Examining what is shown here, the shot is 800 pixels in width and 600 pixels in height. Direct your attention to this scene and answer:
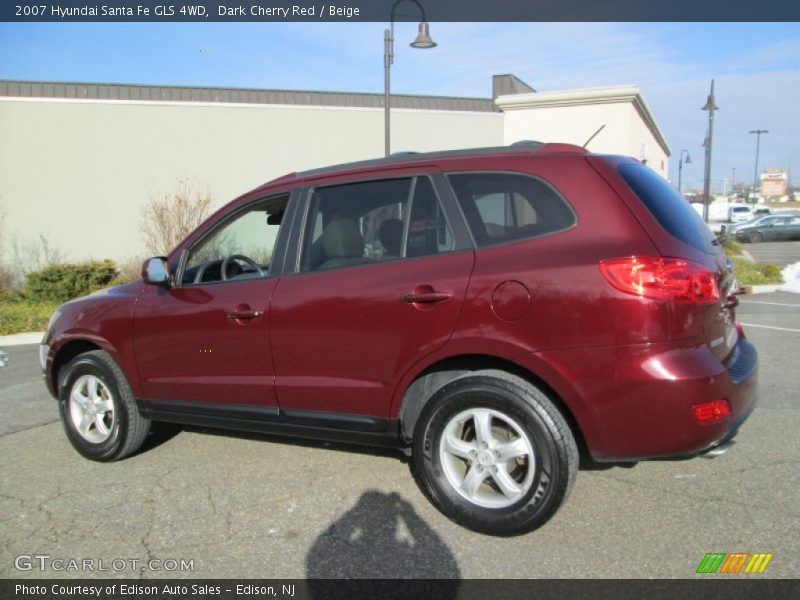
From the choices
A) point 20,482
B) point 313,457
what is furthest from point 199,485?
point 20,482

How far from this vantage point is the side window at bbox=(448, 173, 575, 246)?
3195 millimetres

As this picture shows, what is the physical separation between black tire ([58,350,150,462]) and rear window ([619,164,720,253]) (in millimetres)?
3389

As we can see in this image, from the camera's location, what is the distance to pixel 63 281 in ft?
41.6

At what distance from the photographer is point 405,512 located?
140 inches

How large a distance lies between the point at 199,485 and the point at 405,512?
52.3 inches

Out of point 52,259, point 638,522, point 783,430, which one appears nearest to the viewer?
point 638,522

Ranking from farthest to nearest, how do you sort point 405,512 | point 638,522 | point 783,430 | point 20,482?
point 783,430
point 20,482
point 405,512
point 638,522

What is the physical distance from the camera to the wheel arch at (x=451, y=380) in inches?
126

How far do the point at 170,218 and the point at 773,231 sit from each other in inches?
1346

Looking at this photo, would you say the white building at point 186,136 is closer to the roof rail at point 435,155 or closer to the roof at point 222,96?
the roof at point 222,96

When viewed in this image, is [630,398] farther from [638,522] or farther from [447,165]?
[447,165]

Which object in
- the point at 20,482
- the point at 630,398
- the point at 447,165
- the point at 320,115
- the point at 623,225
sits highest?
the point at 320,115

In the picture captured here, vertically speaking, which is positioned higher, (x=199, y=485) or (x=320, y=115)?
(x=320, y=115)

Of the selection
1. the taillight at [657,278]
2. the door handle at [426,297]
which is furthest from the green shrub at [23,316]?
the taillight at [657,278]
